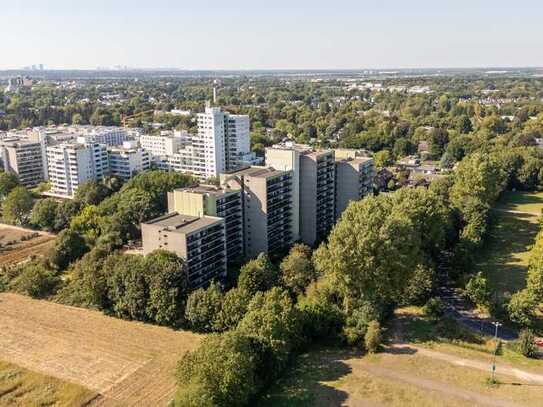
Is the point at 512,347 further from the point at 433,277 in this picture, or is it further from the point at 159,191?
the point at 159,191

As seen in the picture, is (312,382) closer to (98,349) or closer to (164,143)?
(98,349)

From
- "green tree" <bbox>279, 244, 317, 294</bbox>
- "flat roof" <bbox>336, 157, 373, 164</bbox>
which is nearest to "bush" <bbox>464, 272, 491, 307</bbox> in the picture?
"green tree" <bbox>279, 244, 317, 294</bbox>

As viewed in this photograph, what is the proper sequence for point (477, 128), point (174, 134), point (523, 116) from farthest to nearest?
1. point (523, 116)
2. point (477, 128)
3. point (174, 134)

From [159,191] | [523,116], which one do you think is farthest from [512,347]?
[523,116]

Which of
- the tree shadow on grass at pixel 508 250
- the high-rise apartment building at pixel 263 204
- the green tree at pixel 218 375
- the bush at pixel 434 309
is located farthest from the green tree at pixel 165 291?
the tree shadow on grass at pixel 508 250

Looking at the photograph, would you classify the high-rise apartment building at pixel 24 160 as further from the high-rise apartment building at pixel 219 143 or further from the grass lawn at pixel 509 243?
the grass lawn at pixel 509 243

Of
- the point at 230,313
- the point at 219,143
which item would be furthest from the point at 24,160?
the point at 230,313

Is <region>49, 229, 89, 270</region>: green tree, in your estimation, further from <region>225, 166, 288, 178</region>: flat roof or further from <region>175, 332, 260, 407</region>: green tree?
<region>175, 332, 260, 407</region>: green tree
